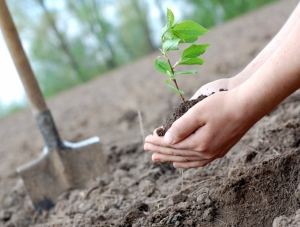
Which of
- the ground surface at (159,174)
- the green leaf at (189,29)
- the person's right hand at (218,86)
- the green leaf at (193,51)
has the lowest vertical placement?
the ground surface at (159,174)

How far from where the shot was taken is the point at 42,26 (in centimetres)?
712

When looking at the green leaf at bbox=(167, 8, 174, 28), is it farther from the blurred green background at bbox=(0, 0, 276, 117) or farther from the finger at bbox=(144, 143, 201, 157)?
the blurred green background at bbox=(0, 0, 276, 117)

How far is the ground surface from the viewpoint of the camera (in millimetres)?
1124

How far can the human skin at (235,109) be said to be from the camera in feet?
3.19

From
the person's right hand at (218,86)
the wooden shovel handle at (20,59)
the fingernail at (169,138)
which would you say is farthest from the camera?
the wooden shovel handle at (20,59)

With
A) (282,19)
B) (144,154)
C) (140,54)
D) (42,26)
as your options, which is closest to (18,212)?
(144,154)

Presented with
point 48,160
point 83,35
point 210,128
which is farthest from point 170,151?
point 83,35

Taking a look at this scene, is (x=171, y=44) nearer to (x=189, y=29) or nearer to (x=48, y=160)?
(x=189, y=29)

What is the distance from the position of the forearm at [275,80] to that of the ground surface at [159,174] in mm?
248

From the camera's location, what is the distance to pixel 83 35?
7.68m

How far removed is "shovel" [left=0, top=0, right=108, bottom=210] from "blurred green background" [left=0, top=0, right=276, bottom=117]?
181 inches

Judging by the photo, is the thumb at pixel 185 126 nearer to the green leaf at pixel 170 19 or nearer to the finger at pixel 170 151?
the finger at pixel 170 151

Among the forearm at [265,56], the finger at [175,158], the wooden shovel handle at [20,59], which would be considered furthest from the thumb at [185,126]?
the wooden shovel handle at [20,59]

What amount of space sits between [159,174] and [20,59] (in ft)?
3.31
